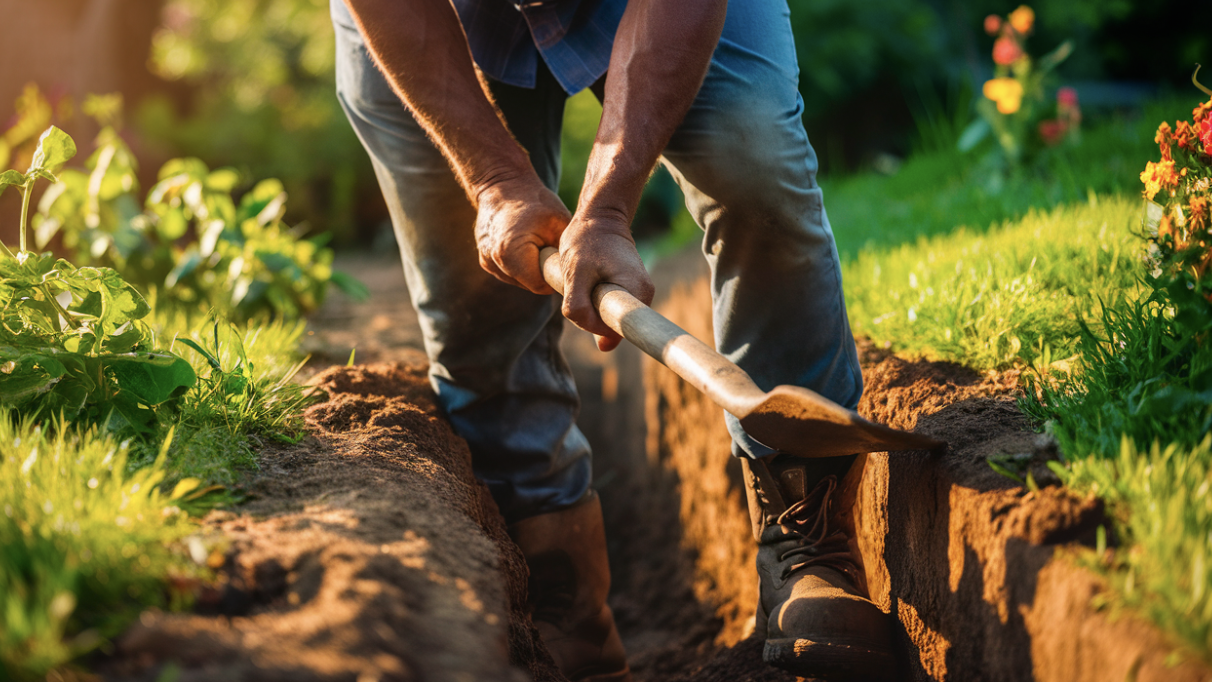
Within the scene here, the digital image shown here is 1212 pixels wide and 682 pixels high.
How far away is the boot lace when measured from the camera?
162cm

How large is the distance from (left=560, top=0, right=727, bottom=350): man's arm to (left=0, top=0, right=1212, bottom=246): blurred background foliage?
4.48 metres

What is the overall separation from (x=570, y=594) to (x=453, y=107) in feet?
4.12

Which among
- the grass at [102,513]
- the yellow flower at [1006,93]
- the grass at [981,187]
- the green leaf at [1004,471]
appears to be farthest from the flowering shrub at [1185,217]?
the yellow flower at [1006,93]

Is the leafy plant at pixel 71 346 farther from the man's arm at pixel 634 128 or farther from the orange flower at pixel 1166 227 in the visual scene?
the orange flower at pixel 1166 227

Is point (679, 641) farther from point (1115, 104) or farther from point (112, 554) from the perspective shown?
point (1115, 104)

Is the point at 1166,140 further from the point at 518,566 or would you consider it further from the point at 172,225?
the point at 172,225

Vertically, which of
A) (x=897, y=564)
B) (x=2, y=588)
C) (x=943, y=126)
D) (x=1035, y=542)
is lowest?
(x=2, y=588)

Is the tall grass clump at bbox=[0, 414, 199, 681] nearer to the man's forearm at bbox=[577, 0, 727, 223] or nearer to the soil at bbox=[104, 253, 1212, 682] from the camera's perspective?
the soil at bbox=[104, 253, 1212, 682]

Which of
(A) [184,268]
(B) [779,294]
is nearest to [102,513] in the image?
(B) [779,294]

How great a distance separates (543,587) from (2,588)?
1.36m

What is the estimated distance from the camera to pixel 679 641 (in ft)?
8.20

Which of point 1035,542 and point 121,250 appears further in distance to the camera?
point 121,250

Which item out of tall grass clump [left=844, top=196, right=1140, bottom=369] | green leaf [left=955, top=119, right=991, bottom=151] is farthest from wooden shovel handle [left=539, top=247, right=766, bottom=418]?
green leaf [left=955, top=119, right=991, bottom=151]

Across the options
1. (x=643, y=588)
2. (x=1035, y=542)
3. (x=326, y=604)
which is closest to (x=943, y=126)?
(x=643, y=588)
